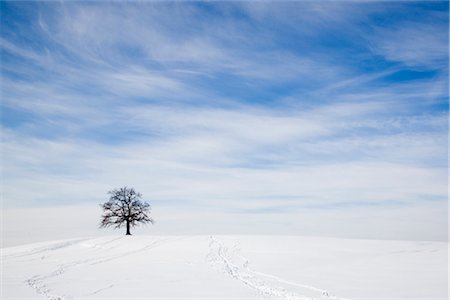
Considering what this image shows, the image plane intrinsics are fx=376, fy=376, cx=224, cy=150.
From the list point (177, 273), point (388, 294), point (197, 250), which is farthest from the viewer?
point (197, 250)

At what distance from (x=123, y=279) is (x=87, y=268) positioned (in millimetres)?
4797

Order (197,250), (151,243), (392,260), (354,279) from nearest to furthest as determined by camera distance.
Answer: (354,279), (392,260), (197,250), (151,243)

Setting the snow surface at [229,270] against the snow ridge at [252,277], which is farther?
the snow surface at [229,270]

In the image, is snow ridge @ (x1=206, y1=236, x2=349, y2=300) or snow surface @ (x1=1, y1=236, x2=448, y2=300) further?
snow surface @ (x1=1, y1=236, x2=448, y2=300)

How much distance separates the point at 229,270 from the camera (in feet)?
70.2

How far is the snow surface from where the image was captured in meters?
16.2

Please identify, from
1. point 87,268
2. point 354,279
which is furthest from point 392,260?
point 87,268

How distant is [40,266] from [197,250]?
1132 cm

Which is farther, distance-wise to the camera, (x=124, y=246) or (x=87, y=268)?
(x=124, y=246)

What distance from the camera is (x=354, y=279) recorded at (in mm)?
18953

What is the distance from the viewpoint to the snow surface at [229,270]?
16250 mm

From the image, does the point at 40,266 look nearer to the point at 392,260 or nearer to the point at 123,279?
the point at 123,279

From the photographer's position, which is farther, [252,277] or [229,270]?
[229,270]

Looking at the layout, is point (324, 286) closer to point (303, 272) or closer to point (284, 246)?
point (303, 272)
